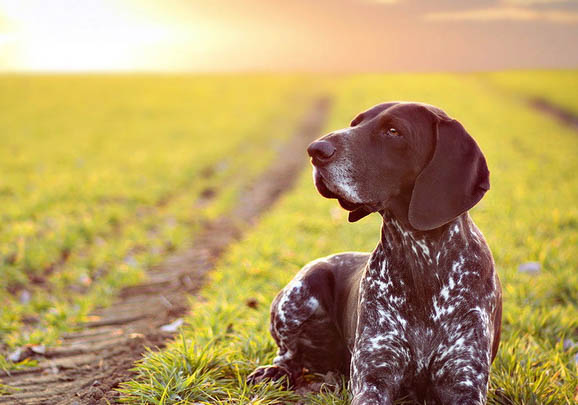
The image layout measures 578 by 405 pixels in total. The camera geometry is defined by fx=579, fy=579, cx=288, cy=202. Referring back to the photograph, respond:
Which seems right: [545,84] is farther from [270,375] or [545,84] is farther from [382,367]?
[382,367]

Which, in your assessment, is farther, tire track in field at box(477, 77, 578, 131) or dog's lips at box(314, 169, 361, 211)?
tire track in field at box(477, 77, 578, 131)

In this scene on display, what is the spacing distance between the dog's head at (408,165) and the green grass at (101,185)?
331 centimetres

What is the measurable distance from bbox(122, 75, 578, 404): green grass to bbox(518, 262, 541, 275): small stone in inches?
3.1

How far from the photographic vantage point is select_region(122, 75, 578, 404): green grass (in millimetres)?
3750

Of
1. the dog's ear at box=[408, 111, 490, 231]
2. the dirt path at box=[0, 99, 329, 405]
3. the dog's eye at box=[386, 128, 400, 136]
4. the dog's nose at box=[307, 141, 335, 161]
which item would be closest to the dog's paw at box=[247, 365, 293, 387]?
the dirt path at box=[0, 99, 329, 405]

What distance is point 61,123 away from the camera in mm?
24516

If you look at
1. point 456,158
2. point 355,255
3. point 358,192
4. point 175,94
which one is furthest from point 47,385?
point 175,94

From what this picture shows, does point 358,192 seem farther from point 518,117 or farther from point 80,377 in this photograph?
point 518,117

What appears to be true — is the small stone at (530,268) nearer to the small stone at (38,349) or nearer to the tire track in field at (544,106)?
the small stone at (38,349)

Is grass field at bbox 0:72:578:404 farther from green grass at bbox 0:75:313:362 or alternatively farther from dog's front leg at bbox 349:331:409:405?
dog's front leg at bbox 349:331:409:405

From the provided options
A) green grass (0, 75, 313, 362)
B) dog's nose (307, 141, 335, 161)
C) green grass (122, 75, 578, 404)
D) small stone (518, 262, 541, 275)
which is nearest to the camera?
dog's nose (307, 141, 335, 161)

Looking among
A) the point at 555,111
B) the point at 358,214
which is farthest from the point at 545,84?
the point at 358,214

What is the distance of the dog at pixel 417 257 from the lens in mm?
3002

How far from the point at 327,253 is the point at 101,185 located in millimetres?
6335
